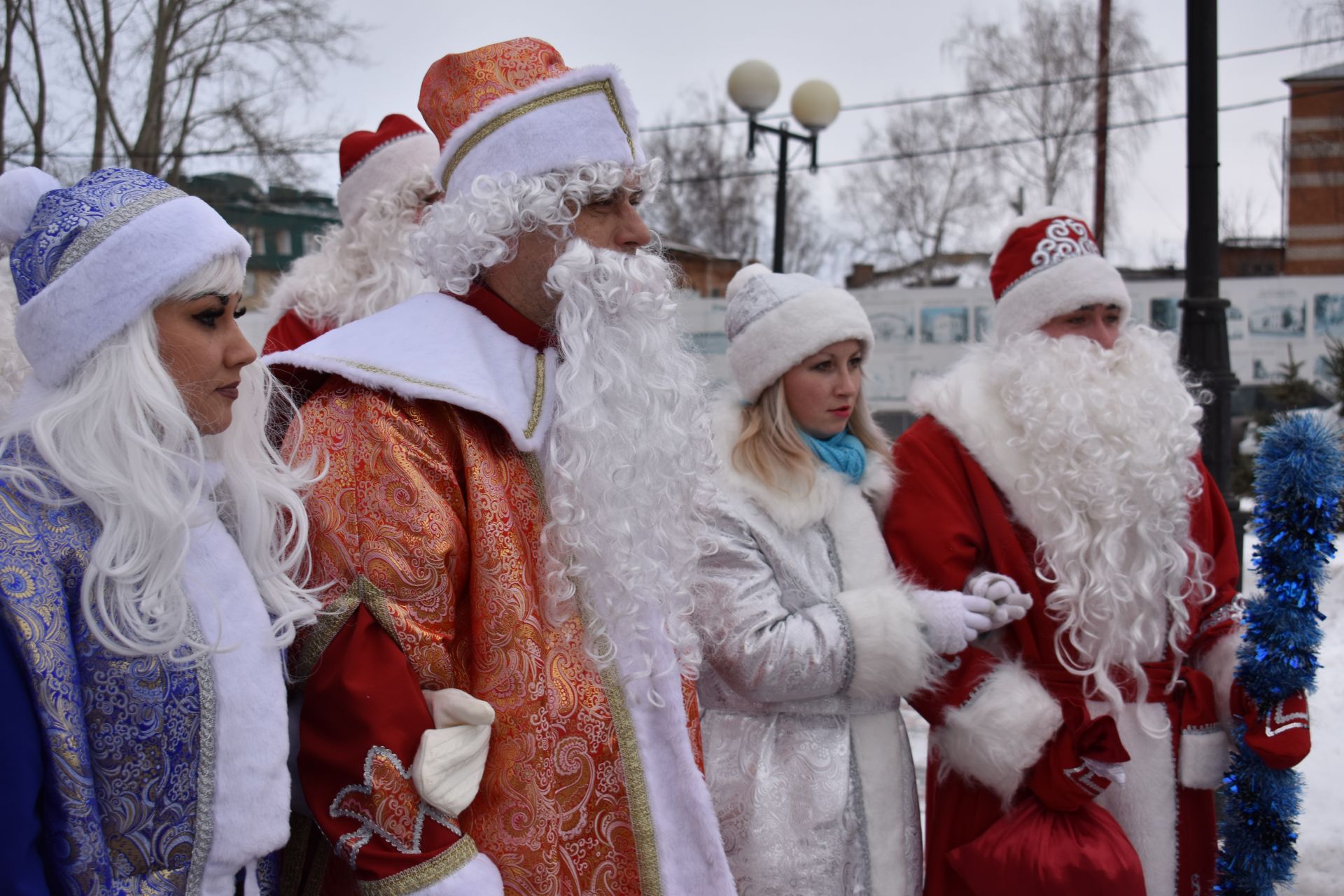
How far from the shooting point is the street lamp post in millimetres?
11969

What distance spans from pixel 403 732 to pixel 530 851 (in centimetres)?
33

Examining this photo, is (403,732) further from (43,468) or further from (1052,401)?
(1052,401)

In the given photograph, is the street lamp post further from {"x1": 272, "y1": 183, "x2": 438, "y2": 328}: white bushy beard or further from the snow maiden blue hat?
the snow maiden blue hat

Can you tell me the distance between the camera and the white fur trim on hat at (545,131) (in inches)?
85.9

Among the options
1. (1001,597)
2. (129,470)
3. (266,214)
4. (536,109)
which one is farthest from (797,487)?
(266,214)

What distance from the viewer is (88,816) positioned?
5.37 ft

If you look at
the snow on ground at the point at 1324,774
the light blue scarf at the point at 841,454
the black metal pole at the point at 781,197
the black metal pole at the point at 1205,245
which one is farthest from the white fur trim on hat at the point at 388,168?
the black metal pole at the point at 781,197

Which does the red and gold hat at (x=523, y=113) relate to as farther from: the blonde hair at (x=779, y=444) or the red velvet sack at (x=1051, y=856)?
the red velvet sack at (x=1051, y=856)

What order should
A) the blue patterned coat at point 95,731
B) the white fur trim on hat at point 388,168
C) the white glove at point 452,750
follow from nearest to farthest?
the blue patterned coat at point 95,731 → the white glove at point 452,750 → the white fur trim on hat at point 388,168

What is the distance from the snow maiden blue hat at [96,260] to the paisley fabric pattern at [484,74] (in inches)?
22.9

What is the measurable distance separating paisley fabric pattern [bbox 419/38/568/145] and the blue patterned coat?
102 cm

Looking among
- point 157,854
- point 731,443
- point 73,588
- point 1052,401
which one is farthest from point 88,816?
point 1052,401

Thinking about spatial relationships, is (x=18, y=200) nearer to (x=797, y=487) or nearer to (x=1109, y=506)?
(x=797, y=487)

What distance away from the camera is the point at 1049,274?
11.6 ft
